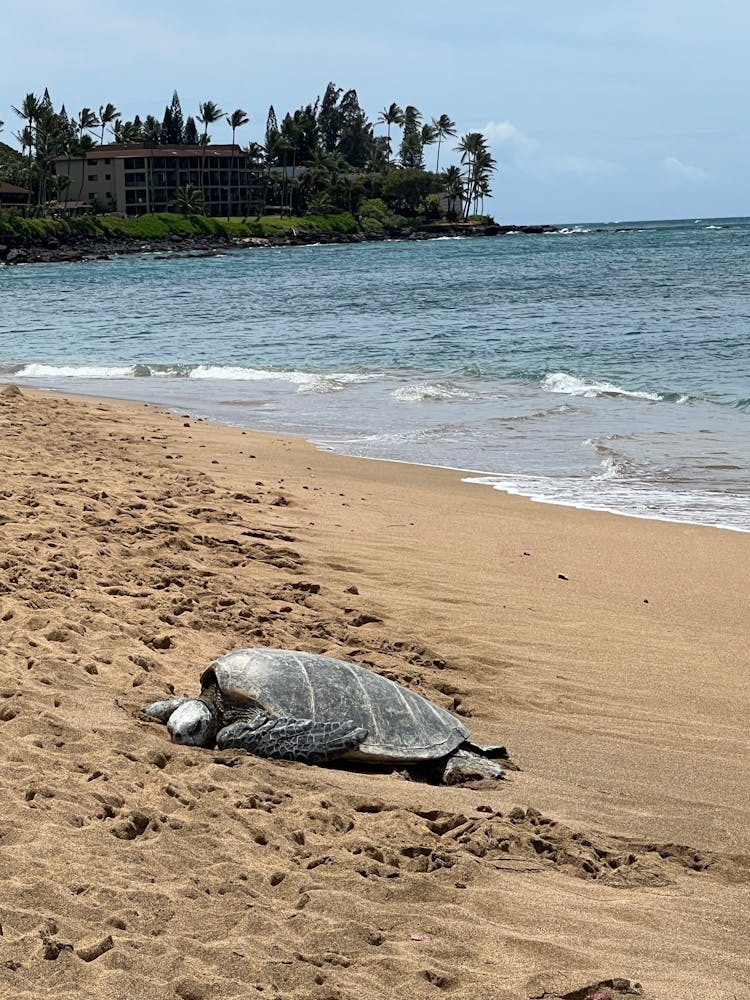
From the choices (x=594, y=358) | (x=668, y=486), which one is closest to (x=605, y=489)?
(x=668, y=486)

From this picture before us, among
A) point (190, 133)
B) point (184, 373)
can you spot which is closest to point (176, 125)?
point (190, 133)

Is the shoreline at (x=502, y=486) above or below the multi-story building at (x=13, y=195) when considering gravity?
below

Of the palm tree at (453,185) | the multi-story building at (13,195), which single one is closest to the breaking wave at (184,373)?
the multi-story building at (13,195)

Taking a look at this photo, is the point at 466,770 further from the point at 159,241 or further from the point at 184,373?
the point at 159,241

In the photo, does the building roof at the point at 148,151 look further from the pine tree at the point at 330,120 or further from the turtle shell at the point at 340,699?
the turtle shell at the point at 340,699

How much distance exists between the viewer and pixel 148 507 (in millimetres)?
8398

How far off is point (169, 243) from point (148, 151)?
17142 millimetres

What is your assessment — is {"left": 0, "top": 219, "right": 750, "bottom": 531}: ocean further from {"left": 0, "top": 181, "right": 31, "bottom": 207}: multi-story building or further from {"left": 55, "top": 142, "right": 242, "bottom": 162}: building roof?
{"left": 55, "top": 142, "right": 242, "bottom": 162}: building roof

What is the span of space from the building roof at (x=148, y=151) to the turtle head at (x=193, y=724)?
108818 mm

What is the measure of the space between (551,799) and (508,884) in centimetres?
88

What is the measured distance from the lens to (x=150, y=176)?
351 feet

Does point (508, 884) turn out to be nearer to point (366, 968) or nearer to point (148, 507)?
point (366, 968)

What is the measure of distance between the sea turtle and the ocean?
17.4ft

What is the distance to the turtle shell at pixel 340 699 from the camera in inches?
183
